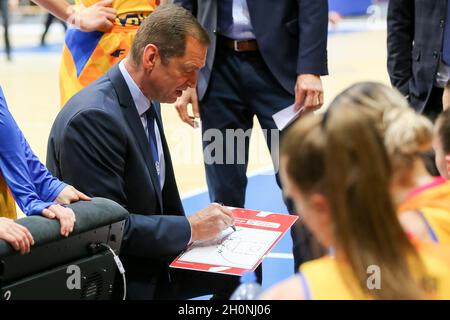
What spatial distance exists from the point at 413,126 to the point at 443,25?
225cm

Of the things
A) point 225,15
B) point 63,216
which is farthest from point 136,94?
point 225,15

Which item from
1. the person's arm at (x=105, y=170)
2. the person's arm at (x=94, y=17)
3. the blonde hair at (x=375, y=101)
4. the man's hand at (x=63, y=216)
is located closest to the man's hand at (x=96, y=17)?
the person's arm at (x=94, y=17)

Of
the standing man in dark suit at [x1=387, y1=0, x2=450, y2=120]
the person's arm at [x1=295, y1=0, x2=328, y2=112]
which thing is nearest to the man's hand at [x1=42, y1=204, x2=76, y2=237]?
the person's arm at [x1=295, y1=0, x2=328, y2=112]

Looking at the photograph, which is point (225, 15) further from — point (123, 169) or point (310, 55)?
point (123, 169)

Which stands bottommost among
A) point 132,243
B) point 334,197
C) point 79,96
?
point 132,243

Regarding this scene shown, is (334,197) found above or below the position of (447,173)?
above

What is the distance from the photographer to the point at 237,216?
3.02 metres

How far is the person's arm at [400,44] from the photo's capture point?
13.5ft

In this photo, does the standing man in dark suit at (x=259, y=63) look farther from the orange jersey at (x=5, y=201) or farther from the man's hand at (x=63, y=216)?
the man's hand at (x=63, y=216)

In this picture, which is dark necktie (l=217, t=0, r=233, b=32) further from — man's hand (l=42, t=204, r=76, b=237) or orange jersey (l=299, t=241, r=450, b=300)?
orange jersey (l=299, t=241, r=450, b=300)

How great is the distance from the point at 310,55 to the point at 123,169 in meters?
1.18
